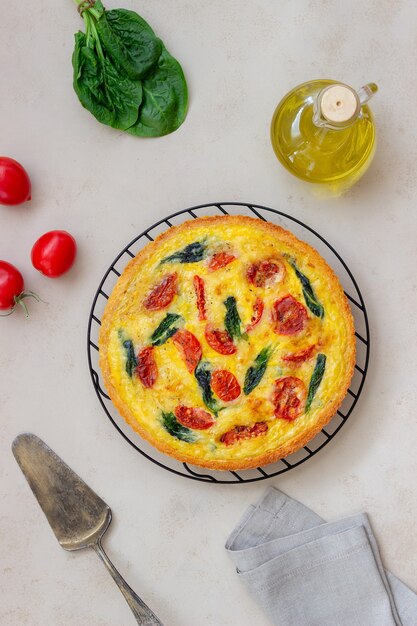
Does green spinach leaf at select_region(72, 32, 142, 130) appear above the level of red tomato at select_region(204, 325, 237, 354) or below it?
above

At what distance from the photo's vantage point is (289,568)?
3.78 metres

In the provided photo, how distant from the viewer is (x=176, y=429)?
3.48 metres

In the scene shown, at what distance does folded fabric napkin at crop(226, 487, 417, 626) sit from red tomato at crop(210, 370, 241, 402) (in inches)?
29.5

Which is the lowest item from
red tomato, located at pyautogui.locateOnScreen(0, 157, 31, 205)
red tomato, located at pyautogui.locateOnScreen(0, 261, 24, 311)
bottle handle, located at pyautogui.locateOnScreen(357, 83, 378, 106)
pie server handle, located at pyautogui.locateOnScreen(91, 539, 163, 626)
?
pie server handle, located at pyautogui.locateOnScreen(91, 539, 163, 626)

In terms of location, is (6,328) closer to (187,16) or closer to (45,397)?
(45,397)

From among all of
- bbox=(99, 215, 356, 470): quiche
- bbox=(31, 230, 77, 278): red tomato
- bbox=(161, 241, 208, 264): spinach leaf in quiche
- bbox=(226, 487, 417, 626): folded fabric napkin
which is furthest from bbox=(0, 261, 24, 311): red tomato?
bbox=(226, 487, 417, 626): folded fabric napkin

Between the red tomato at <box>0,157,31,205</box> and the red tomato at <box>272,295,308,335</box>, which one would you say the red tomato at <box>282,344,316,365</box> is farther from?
the red tomato at <box>0,157,31,205</box>

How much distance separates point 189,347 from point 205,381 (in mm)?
182

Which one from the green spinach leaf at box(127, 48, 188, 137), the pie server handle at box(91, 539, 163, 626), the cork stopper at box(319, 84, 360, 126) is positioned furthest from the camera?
the green spinach leaf at box(127, 48, 188, 137)

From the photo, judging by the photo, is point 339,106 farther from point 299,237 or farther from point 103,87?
point 103,87

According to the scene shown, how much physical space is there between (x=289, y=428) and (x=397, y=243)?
4.03ft

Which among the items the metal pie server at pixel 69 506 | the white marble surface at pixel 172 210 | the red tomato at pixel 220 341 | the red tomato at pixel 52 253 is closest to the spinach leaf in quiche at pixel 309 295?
the red tomato at pixel 220 341

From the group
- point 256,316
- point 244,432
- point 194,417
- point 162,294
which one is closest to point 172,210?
point 162,294

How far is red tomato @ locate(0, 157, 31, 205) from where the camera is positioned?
374 cm
